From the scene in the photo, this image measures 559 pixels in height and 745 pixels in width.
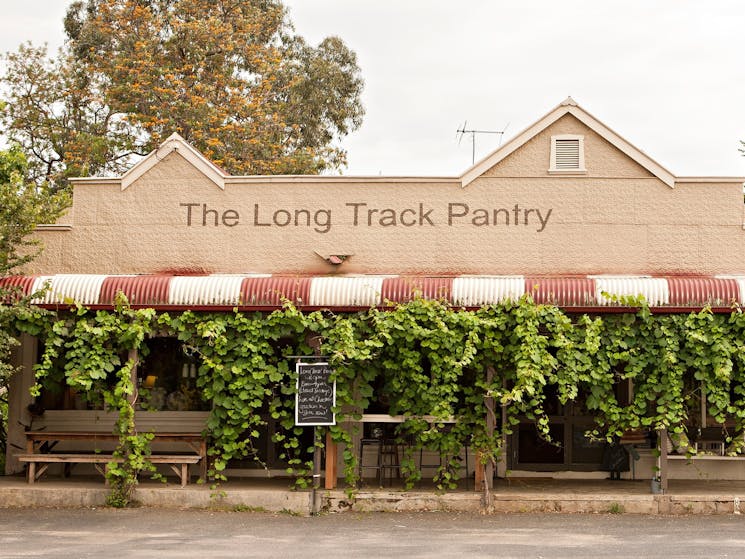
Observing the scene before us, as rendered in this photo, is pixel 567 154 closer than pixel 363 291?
No

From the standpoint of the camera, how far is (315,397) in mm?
12797

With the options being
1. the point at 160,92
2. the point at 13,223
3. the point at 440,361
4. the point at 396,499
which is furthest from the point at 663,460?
the point at 160,92

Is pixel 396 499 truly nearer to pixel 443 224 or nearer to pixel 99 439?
pixel 443 224

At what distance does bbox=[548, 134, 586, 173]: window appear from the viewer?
46.9 feet

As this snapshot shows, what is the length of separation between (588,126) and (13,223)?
7761 mm

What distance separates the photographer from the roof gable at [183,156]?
14.5 meters

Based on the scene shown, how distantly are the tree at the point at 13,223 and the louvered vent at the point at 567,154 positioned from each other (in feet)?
22.8

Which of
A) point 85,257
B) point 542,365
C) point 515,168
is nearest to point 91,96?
point 85,257

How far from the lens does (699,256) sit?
46.2 feet

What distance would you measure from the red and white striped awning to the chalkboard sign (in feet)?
2.56

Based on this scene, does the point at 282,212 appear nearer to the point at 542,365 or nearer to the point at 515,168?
the point at 515,168

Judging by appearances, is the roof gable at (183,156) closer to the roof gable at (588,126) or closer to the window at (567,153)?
the roof gable at (588,126)

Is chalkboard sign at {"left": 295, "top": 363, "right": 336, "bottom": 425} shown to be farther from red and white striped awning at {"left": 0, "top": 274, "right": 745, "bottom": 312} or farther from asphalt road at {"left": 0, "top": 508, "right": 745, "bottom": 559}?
A: asphalt road at {"left": 0, "top": 508, "right": 745, "bottom": 559}

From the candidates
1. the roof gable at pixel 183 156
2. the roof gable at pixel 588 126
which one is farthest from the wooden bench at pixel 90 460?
the roof gable at pixel 588 126
